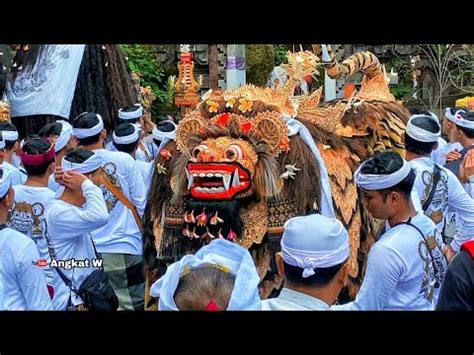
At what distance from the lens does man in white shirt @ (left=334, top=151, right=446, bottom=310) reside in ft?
8.55

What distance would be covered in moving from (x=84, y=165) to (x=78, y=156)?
0.16 feet

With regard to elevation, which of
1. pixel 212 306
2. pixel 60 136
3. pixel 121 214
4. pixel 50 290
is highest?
pixel 212 306

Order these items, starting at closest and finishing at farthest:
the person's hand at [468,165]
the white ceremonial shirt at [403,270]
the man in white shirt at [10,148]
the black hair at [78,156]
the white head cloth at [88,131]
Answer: the white ceremonial shirt at [403,270] → the black hair at [78,156] → the man in white shirt at [10,148] → the person's hand at [468,165] → the white head cloth at [88,131]

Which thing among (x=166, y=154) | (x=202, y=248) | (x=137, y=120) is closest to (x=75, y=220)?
(x=166, y=154)

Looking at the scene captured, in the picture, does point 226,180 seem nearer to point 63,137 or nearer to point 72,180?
point 72,180

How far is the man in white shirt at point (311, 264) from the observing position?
2227mm

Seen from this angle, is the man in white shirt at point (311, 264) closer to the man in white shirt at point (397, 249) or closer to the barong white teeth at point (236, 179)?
the man in white shirt at point (397, 249)

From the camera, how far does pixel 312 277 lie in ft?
7.32

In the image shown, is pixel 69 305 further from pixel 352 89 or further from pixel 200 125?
pixel 352 89

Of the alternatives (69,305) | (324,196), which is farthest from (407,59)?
(69,305)

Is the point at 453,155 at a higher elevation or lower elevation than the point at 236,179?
lower

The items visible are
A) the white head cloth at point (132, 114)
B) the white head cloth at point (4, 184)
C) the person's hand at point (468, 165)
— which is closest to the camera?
the white head cloth at point (4, 184)

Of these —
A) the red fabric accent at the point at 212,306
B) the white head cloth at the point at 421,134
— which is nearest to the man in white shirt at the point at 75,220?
the red fabric accent at the point at 212,306
